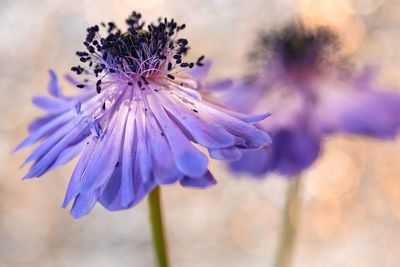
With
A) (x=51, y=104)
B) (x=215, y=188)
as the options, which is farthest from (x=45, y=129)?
(x=215, y=188)

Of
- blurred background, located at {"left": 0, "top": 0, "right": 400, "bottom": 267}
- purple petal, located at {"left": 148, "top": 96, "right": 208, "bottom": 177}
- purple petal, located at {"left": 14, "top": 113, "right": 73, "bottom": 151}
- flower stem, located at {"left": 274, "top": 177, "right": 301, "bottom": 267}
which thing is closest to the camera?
purple petal, located at {"left": 148, "top": 96, "right": 208, "bottom": 177}

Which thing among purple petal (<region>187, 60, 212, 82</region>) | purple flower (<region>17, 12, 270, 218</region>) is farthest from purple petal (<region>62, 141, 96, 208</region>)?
purple petal (<region>187, 60, 212, 82</region>)

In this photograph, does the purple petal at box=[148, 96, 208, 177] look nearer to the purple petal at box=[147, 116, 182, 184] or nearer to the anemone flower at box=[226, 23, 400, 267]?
the purple petal at box=[147, 116, 182, 184]

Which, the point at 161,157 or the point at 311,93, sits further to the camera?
the point at 311,93

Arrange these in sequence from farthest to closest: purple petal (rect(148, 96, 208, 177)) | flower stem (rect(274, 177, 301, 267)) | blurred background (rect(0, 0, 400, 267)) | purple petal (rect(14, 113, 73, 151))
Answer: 1. blurred background (rect(0, 0, 400, 267))
2. flower stem (rect(274, 177, 301, 267))
3. purple petal (rect(14, 113, 73, 151))
4. purple petal (rect(148, 96, 208, 177))

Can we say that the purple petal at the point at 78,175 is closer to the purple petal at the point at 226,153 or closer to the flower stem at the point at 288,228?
the purple petal at the point at 226,153

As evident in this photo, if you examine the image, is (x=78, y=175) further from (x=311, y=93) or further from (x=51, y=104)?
(x=311, y=93)

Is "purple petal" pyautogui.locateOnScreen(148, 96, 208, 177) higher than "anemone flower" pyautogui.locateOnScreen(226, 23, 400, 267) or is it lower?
lower
